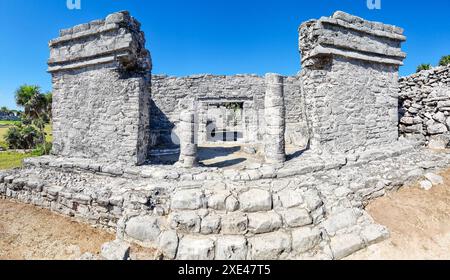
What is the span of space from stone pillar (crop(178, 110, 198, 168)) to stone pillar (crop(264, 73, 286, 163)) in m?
2.18

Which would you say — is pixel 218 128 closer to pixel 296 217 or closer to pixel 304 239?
pixel 296 217

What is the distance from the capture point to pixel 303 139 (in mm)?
9367

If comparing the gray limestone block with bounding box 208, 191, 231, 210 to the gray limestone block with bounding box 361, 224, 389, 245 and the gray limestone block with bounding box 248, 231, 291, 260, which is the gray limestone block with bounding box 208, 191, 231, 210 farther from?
the gray limestone block with bounding box 361, 224, 389, 245

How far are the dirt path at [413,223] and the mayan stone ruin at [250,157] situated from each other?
22cm

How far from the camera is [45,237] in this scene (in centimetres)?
499

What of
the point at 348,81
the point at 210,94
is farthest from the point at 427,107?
the point at 210,94

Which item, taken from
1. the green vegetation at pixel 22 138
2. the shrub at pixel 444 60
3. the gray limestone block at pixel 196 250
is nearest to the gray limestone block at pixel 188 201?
the gray limestone block at pixel 196 250

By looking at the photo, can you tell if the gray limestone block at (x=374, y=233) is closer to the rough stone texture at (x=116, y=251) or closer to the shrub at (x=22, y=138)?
the rough stone texture at (x=116, y=251)

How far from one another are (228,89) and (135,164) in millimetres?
7332

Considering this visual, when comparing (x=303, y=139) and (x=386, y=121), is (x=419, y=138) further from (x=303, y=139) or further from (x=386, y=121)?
(x=303, y=139)

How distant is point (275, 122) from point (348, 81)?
2.94m

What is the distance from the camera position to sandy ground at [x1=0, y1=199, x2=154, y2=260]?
4426 mm

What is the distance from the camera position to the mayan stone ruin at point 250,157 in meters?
4.07

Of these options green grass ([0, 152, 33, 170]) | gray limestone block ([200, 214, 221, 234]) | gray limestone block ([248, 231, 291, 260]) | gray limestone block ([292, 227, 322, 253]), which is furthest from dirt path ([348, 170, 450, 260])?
green grass ([0, 152, 33, 170])
